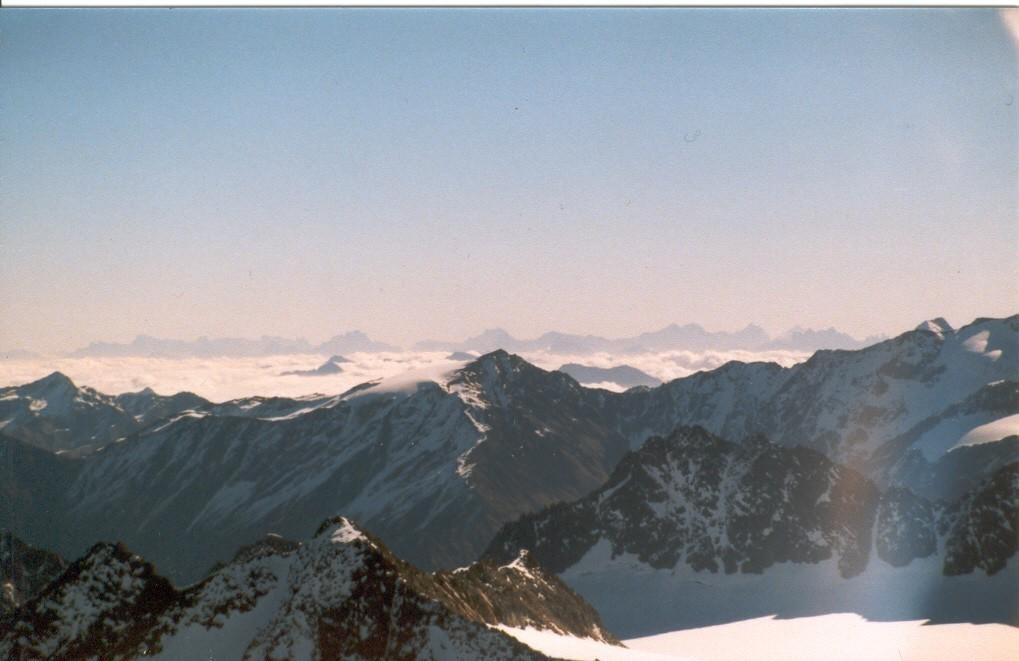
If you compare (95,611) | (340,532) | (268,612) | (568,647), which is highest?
(340,532)

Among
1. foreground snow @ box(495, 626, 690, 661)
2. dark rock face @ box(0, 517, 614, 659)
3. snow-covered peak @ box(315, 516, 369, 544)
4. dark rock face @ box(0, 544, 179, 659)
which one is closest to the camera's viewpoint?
dark rock face @ box(0, 517, 614, 659)

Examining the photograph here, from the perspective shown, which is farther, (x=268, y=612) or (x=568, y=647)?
(x=568, y=647)

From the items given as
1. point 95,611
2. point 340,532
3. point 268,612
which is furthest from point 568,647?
point 95,611

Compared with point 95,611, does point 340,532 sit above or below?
above

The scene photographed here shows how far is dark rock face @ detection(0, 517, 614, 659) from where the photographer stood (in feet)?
427

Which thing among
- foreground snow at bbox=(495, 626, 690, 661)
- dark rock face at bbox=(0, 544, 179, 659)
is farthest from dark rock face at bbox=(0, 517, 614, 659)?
foreground snow at bbox=(495, 626, 690, 661)

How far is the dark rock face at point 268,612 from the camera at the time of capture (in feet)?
427

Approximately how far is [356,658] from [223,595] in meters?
18.1

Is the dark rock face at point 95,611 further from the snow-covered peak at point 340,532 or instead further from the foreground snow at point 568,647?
the foreground snow at point 568,647

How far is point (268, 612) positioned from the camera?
134750 millimetres

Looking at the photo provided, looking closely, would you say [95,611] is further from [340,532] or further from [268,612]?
[340,532]

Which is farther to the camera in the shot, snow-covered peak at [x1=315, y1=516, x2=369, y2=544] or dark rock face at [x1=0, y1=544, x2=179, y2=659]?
snow-covered peak at [x1=315, y1=516, x2=369, y2=544]

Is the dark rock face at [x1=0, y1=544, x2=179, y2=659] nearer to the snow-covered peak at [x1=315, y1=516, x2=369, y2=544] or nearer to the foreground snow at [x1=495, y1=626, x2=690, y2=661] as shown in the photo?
the snow-covered peak at [x1=315, y1=516, x2=369, y2=544]

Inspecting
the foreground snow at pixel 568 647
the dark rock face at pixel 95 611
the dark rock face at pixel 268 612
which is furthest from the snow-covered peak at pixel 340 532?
the foreground snow at pixel 568 647
